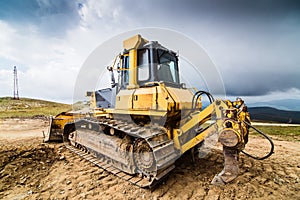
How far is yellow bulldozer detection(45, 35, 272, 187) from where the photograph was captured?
3234mm

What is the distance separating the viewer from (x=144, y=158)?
371 cm

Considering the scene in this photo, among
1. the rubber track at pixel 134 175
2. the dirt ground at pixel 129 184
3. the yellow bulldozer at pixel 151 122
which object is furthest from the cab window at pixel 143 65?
the dirt ground at pixel 129 184

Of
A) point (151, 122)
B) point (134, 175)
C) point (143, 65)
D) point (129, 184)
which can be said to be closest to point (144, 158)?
point (134, 175)

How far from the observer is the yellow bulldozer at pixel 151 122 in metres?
3.23

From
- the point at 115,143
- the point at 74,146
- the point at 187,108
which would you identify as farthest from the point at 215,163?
the point at 74,146

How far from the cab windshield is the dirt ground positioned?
7.69ft

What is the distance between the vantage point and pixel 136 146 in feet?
12.7

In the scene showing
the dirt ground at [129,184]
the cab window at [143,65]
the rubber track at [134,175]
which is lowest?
the dirt ground at [129,184]

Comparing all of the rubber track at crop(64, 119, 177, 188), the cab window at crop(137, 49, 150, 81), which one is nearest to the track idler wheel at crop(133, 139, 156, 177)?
the rubber track at crop(64, 119, 177, 188)

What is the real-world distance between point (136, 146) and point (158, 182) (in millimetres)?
893

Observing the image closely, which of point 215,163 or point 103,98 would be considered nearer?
point 215,163

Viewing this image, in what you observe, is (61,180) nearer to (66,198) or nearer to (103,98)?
(66,198)

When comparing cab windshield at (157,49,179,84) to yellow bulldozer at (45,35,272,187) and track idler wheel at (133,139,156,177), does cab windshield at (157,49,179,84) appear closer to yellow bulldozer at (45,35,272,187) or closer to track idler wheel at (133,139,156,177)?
yellow bulldozer at (45,35,272,187)

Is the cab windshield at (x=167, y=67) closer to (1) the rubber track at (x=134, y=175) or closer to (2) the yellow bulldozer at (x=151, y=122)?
(2) the yellow bulldozer at (x=151, y=122)
